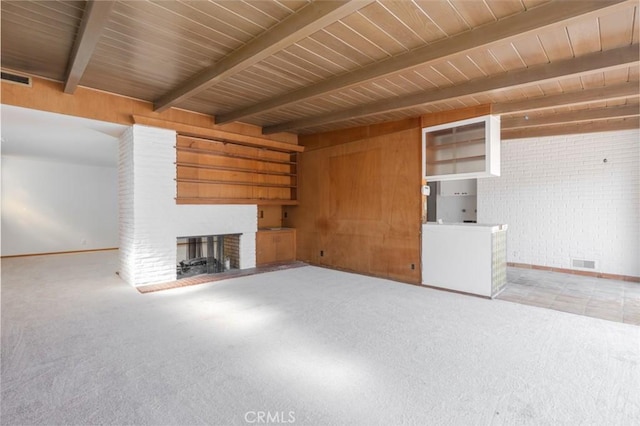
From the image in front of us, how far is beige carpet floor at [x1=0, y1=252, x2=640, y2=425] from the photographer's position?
1893 millimetres

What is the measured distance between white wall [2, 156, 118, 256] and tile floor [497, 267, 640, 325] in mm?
10259

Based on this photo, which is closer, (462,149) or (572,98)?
(572,98)

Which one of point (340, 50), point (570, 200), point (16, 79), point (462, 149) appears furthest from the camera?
point (570, 200)

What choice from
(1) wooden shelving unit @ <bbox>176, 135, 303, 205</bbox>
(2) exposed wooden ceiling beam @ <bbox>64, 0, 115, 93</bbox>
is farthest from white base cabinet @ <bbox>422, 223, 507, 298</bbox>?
(2) exposed wooden ceiling beam @ <bbox>64, 0, 115, 93</bbox>

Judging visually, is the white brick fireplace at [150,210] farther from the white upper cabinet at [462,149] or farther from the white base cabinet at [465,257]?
the white upper cabinet at [462,149]

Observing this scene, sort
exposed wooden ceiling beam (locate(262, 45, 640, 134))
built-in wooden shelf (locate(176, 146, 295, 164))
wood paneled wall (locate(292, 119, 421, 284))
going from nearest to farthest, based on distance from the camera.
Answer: exposed wooden ceiling beam (locate(262, 45, 640, 134)), wood paneled wall (locate(292, 119, 421, 284)), built-in wooden shelf (locate(176, 146, 295, 164))

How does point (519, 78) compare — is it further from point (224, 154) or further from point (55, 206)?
point (55, 206)

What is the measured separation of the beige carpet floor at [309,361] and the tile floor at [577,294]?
1.12ft

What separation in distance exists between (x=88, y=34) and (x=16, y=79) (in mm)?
2101

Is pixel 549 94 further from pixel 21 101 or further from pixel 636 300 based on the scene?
pixel 21 101

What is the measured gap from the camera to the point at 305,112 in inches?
209

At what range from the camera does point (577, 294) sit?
14.9 feet

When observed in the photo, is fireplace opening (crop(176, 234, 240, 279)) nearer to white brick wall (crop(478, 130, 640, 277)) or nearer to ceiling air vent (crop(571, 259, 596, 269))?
white brick wall (crop(478, 130, 640, 277))

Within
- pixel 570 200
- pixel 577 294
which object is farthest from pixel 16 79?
pixel 570 200
